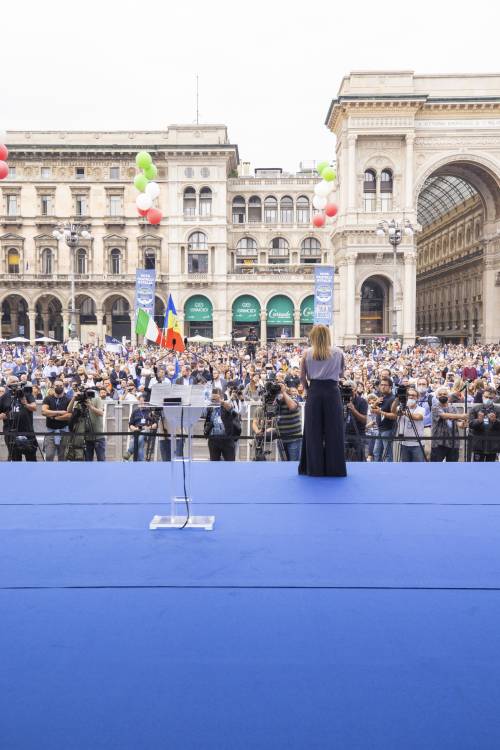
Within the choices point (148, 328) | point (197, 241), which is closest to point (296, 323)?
point (197, 241)

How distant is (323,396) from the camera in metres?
6.87

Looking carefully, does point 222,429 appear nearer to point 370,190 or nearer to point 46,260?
point 370,190

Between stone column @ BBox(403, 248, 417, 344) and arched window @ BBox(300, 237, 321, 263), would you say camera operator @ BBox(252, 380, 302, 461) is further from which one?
arched window @ BBox(300, 237, 321, 263)

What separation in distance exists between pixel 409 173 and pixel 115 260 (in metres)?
27.5


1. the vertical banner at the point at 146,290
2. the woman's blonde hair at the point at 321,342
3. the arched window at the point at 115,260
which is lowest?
the woman's blonde hair at the point at 321,342

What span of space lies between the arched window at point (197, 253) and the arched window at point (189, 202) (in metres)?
1.97

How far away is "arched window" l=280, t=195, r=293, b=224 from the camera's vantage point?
62.7m

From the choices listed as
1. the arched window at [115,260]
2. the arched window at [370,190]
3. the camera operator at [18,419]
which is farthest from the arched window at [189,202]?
the camera operator at [18,419]

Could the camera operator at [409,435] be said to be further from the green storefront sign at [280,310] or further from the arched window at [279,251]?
the arched window at [279,251]

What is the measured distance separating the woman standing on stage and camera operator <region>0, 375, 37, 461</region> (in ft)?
16.0

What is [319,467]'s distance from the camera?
281 inches

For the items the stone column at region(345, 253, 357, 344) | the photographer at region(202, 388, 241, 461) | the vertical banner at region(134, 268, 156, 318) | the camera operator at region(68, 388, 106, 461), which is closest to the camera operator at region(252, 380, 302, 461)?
the photographer at region(202, 388, 241, 461)

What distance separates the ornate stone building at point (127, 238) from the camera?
5747 centimetres

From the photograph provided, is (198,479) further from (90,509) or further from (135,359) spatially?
(135,359)
